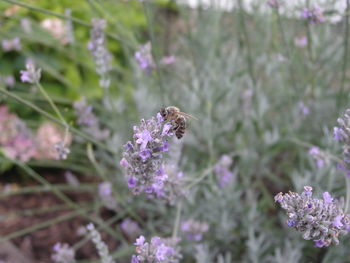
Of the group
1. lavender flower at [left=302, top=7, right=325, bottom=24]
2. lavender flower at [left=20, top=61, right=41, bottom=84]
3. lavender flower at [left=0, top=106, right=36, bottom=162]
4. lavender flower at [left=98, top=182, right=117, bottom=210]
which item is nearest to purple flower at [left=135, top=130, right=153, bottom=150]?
lavender flower at [left=20, top=61, right=41, bottom=84]

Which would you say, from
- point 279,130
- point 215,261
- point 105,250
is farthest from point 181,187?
point 279,130

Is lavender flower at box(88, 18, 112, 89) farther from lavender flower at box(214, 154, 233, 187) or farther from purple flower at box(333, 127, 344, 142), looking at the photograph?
purple flower at box(333, 127, 344, 142)

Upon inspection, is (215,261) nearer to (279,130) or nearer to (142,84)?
(279,130)

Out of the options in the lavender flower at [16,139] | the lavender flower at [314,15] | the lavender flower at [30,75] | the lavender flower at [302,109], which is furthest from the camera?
the lavender flower at [16,139]

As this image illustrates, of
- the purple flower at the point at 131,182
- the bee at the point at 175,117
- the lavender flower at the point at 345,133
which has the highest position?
the bee at the point at 175,117

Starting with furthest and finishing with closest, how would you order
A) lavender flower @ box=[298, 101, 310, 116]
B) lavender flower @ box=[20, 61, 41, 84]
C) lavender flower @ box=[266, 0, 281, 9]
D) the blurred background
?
lavender flower @ box=[298, 101, 310, 116], the blurred background, lavender flower @ box=[266, 0, 281, 9], lavender flower @ box=[20, 61, 41, 84]

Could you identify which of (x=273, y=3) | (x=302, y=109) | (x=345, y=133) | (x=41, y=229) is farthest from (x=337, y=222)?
(x=41, y=229)

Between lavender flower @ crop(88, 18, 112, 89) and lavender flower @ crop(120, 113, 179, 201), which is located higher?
lavender flower @ crop(88, 18, 112, 89)

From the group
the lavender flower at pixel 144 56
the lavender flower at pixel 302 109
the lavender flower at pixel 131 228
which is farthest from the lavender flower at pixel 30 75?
the lavender flower at pixel 302 109

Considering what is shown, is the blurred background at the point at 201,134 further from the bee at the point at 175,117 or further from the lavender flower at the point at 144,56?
the bee at the point at 175,117
